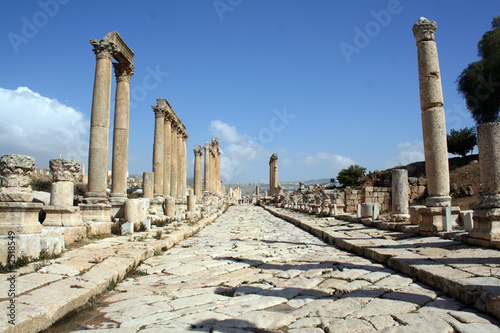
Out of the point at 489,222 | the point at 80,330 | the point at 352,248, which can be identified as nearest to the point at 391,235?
the point at 352,248

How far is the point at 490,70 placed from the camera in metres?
32.2

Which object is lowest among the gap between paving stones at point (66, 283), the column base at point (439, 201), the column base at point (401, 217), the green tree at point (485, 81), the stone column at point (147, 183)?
the gap between paving stones at point (66, 283)

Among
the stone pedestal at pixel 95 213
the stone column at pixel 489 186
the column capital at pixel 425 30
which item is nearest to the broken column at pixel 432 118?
the column capital at pixel 425 30

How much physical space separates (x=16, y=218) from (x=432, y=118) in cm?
929

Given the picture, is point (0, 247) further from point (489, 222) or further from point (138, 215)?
point (489, 222)

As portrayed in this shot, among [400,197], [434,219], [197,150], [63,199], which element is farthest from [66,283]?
[197,150]

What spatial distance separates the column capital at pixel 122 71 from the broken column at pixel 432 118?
1010 centimetres

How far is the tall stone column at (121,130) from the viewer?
1323cm

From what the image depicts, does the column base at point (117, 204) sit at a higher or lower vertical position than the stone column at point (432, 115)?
lower

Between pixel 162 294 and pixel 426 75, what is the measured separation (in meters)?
8.59

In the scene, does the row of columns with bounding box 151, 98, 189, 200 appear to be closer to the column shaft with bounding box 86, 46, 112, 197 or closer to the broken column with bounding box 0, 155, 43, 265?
the column shaft with bounding box 86, 46, 112, 197

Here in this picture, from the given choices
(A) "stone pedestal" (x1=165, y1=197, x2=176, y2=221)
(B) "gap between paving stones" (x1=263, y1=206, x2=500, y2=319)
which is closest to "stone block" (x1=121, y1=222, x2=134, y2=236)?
(B) "gap between paving stones" (x1=263, y1=206, x2=500, y2=319)

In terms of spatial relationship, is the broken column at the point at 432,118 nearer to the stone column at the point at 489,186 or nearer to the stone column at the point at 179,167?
the stone column at the point at 489,186

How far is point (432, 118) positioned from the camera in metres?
9.45
